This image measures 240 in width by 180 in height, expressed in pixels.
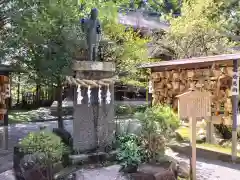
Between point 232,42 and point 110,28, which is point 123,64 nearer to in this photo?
point 110,28

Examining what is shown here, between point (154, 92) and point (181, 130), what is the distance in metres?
1.60

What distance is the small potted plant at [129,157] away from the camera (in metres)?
4.19

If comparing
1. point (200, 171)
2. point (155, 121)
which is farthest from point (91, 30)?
point (200, 171)

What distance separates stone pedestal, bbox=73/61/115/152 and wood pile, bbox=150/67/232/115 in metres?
3.01

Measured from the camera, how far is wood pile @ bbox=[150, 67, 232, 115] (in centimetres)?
657

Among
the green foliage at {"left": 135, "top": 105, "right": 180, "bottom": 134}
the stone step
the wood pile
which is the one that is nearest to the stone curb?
the wood pile

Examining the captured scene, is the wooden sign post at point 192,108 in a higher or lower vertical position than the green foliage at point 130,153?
higher

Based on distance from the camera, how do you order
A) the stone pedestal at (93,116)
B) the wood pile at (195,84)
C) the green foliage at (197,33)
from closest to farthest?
1. the stone pedestal at (93,116)
2. the wood pile at (195,84)
3. the green foliage at (197,33)

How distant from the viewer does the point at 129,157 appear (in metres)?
4.24

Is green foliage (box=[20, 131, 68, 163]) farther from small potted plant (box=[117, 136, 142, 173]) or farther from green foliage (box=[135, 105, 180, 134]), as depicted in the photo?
green foliage (box=[135, 105, 180, 134])

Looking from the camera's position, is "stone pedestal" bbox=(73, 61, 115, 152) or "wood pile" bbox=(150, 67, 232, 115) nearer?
"stone pedestal" bbox=(73, 61, 115, 152)

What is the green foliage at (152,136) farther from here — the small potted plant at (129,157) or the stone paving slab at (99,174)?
the stone paving slab at (99,174)

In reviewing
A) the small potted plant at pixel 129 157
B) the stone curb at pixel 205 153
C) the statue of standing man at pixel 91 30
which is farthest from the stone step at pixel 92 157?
the stone curb at pixel 205 153

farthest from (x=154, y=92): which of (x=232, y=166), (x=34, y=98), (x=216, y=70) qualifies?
(x=34, y=98)
